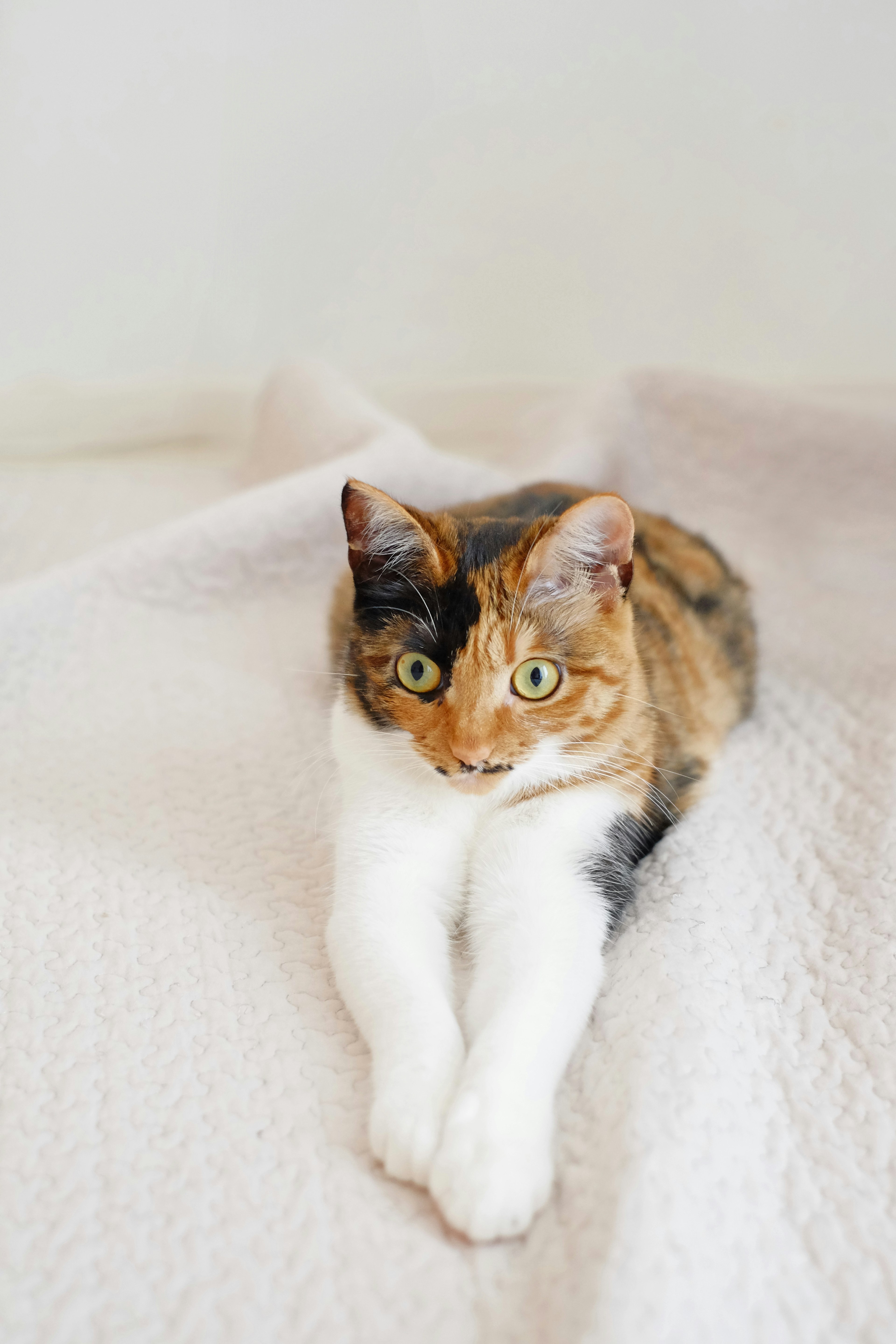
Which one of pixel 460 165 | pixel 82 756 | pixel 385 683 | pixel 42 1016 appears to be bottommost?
pixel 82 756

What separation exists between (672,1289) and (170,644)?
1258 mm

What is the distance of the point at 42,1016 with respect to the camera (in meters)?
0.87

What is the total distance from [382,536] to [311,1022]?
48 cm

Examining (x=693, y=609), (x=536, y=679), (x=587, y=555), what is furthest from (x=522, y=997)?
(x=693, y=609)

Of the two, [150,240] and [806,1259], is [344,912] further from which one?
[150,240]

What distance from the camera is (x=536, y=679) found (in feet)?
3.00

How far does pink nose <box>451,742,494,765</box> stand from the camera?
0.86 metres

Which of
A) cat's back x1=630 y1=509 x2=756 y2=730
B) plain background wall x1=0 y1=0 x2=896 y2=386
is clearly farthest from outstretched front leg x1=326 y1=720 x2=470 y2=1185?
plain background wall x1=0 y1=0 x2=896 y2=386

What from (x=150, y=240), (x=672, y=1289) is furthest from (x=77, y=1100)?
(x=150, y=240)

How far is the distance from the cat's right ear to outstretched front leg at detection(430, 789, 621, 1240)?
0.92ft

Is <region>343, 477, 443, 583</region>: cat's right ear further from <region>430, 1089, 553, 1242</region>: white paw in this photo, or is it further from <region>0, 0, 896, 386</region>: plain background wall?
<region>0, 0, 896, 386</region>: plain background wall

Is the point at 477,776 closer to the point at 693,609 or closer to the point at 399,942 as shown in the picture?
the point at 399,942

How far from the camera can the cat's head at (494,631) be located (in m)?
0.89

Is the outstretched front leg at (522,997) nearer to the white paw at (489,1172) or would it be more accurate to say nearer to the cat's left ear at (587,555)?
the white paw at (489,1172)
